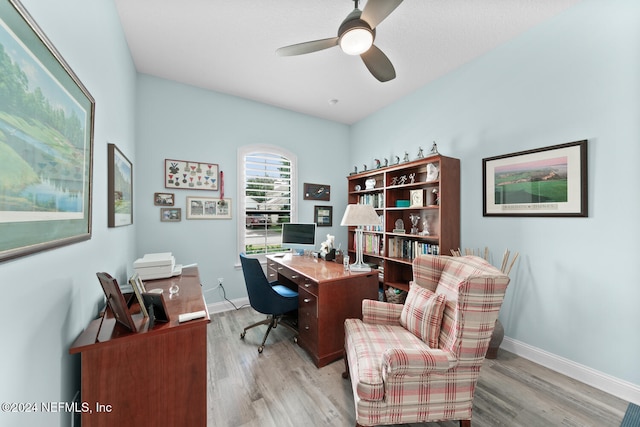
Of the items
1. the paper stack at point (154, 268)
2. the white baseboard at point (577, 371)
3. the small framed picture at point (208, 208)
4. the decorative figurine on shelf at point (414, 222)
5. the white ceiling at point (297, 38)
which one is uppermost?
the white ceiling at point (297, 38)

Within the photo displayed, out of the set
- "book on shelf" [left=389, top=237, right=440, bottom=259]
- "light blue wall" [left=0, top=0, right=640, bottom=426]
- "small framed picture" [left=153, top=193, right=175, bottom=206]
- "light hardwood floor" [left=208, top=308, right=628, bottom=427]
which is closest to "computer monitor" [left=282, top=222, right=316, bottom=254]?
"light blue wall" [left=0, top=0, right=640, bottom=426]

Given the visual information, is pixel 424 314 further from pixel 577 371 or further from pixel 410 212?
pixel 410 212

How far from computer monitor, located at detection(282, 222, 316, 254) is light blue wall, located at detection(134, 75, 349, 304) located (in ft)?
2.22

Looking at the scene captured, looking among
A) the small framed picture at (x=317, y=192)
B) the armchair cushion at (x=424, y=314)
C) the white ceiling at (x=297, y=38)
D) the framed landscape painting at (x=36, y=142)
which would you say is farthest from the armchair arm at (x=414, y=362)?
the small framed picture at (x=317, y=192)

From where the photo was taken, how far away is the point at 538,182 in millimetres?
2174

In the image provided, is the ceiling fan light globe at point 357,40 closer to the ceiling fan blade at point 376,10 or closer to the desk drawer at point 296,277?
the ceiling fan blade at point 376,10

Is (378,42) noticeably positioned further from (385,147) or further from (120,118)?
(120,118)

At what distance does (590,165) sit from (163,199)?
4.19m

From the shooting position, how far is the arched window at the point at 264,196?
350cm

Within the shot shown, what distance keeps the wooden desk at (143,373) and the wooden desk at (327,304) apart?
40.6 inches

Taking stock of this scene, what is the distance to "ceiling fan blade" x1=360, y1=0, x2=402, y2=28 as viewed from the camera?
1425 mm

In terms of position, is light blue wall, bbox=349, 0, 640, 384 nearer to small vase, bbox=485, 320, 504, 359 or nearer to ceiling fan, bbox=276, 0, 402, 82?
small vase, bbox=485, 320, 504, 359

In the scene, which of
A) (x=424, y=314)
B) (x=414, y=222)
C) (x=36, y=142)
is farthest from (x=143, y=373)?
(x=414, y=222)

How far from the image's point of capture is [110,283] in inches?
43.1
